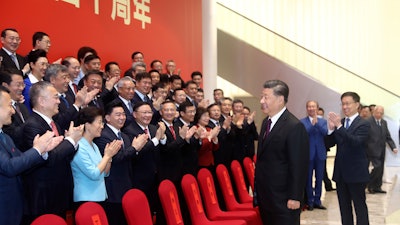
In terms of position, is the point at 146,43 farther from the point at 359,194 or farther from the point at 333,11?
the point at 333,11

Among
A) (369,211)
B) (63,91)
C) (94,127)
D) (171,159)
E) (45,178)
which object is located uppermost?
(63,91)

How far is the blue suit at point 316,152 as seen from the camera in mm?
6742

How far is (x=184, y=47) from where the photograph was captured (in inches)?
337

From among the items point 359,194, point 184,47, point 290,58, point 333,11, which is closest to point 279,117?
point 359,194

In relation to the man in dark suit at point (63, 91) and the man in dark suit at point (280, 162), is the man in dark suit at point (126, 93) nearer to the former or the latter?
the man in dark suit at point (63, 91)

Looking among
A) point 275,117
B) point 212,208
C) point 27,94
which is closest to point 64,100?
point 27,94

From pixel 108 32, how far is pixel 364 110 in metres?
4.82

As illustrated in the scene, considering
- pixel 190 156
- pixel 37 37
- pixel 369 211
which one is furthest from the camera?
pixel 369 211

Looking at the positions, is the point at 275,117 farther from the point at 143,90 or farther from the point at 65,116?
the point at 143,90

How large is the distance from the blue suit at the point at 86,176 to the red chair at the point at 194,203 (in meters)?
0.74

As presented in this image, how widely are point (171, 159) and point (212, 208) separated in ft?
2.17

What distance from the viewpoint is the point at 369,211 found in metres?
6.63

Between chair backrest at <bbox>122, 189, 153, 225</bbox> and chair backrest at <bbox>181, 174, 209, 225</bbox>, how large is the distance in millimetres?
730

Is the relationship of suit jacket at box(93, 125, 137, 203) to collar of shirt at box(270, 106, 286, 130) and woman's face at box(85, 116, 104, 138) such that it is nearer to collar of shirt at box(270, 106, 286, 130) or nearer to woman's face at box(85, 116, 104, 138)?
woman's face at box(85, 116, 104, 138)
